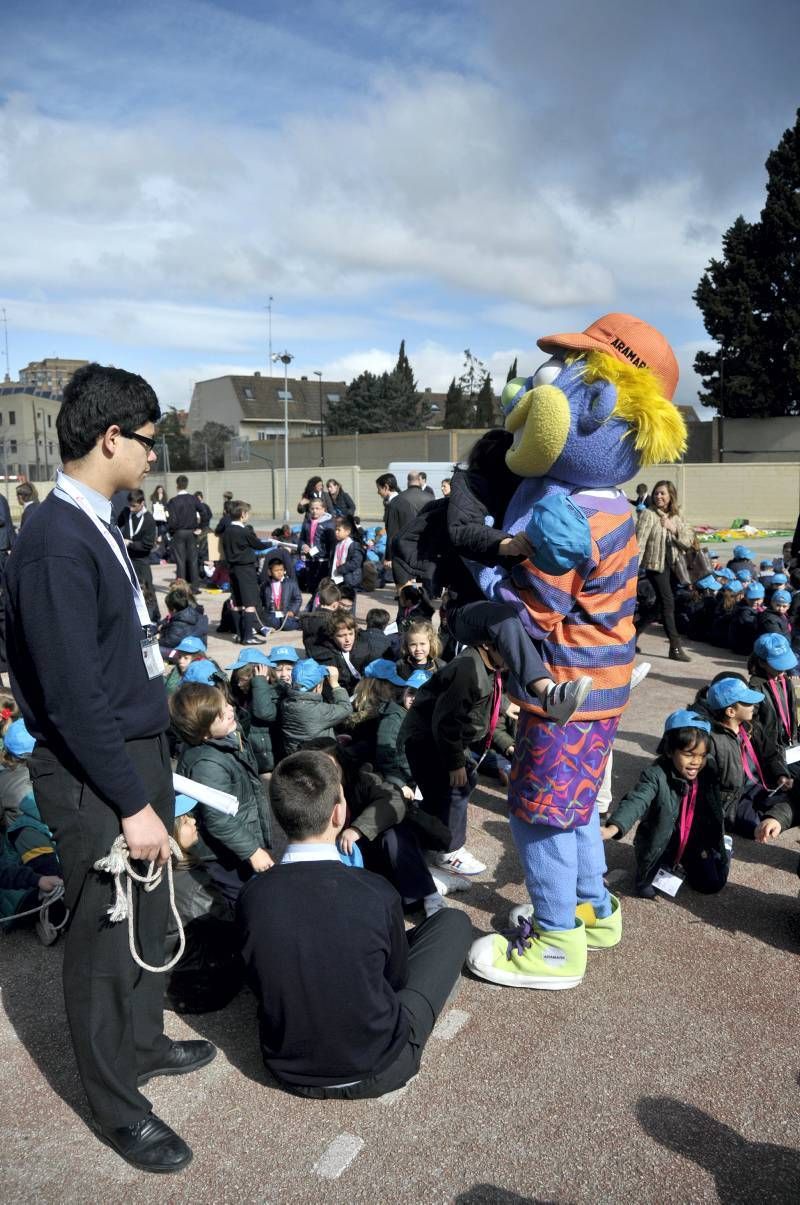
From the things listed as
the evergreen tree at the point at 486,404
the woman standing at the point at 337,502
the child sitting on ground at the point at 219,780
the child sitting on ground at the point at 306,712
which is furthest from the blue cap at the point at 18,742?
the evergreen tree at the point at 486,404

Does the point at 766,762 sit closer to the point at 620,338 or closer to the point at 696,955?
the point at 696,955

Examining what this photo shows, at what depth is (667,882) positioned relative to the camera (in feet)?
12.7

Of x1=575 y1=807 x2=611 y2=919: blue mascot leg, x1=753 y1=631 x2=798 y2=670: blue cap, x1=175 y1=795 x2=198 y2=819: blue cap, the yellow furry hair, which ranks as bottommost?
x1=575 y1=807 x2=611 y2=919: blue mascot leg

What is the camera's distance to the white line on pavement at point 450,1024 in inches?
119

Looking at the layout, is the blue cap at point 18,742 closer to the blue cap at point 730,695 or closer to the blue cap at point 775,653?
the blue cap at point 730,695

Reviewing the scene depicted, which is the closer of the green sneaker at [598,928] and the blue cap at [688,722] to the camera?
the green sneaker at [598,928]

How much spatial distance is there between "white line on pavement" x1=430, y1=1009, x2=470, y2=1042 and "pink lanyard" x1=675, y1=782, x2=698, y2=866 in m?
1.33

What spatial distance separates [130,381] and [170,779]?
1.14m

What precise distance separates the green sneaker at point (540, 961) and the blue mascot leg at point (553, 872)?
1.6 inches

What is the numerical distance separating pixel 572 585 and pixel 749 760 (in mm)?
2188

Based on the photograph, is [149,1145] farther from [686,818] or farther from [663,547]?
[663,547]

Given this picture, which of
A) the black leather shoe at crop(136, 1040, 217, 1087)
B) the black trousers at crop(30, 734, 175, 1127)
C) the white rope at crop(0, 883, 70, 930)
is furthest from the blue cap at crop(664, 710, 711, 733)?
the white rope at crop(0, 883, 70, 930)

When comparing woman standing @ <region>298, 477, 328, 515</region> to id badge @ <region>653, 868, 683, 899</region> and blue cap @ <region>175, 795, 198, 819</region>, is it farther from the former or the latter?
id badge @ <region>653, 868, 683, 899</region>

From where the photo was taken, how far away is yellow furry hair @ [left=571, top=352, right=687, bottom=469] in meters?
3.06
